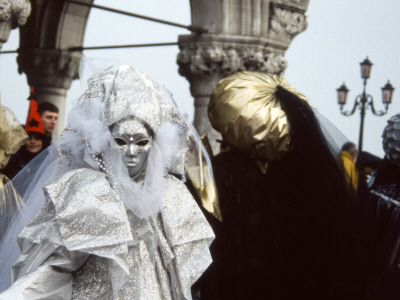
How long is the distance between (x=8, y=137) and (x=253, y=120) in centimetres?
126

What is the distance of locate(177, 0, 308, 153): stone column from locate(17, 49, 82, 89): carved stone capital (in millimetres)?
2888

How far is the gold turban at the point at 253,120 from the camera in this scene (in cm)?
494

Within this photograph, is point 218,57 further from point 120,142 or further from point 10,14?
point 120,142

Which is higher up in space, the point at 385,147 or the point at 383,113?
the point at 385,147

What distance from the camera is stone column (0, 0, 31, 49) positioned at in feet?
18.9

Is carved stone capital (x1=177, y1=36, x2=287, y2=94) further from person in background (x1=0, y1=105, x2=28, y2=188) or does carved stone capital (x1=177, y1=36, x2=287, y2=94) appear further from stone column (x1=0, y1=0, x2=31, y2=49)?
person in background (x1=0, y1=105, x2=28, y2=188)

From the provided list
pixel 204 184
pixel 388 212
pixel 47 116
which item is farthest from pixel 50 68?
pixel 388 212

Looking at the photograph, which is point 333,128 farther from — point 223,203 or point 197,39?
point 197,39

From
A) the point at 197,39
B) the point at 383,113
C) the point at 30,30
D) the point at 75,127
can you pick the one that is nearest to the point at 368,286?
the point at 75,127

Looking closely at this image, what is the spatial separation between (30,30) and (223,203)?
6.92 meters

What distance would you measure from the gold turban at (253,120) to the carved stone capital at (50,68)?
5.96m

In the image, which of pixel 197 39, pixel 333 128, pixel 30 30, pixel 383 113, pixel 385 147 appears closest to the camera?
pixel 385 147

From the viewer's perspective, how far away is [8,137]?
14.9 ft

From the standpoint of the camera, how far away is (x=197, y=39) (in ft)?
26.7
